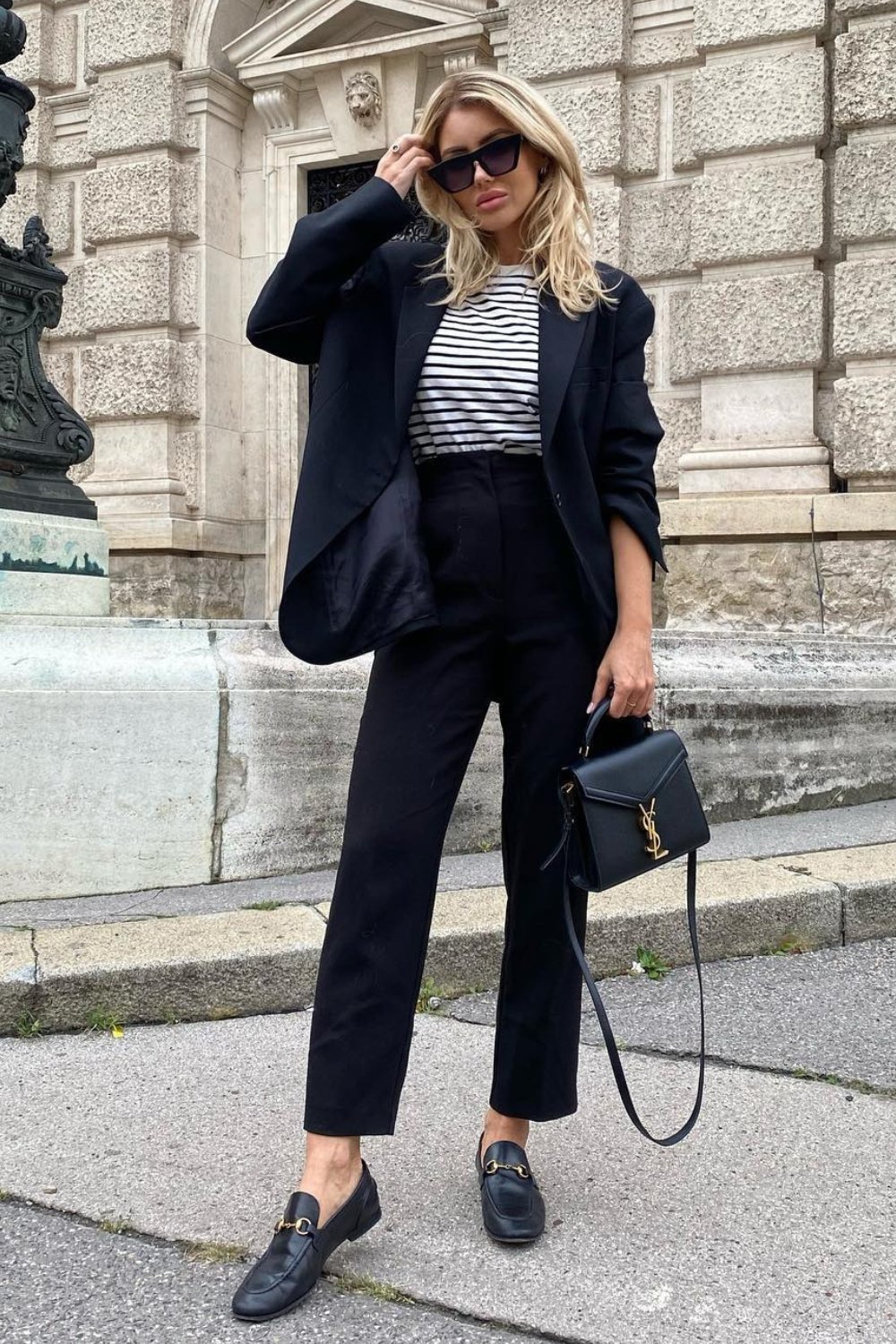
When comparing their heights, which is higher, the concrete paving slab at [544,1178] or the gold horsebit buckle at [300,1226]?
the gold horsebit buckle at [300,1226]

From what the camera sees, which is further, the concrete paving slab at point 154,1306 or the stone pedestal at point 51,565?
the stone pedestal at point 51,565

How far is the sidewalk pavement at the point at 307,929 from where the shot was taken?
3070 millimetres

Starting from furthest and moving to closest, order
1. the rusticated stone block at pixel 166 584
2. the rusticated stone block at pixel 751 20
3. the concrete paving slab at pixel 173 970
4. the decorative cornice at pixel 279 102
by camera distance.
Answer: the decorative cornice at pixel 279 102
the rusticated stone block at pixel 166 584
the rusticated stone block at pixel 751 20
the concrete paving slab at pixel 173 970

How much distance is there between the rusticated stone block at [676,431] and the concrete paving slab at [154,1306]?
20.2 feet

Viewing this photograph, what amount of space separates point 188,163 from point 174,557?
290cm

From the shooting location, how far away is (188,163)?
9305 millimetres

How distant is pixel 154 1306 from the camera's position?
184cm

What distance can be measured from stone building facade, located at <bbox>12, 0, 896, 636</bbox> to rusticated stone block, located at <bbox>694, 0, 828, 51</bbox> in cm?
1

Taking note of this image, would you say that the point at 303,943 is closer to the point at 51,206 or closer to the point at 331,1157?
the point at 331,1157

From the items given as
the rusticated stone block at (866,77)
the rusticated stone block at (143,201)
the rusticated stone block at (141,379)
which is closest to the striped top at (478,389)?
the rusticated stone block at (866,77)

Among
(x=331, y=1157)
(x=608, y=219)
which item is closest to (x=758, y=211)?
(x=608, y=219)

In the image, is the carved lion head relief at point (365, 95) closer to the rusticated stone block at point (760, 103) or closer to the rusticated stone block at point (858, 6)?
the rusticated stone block at point (760, 103)

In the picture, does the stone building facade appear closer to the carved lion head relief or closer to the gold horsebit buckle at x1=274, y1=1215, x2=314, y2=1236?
the carved lion head relief

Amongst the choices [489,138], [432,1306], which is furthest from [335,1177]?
[489,138]
